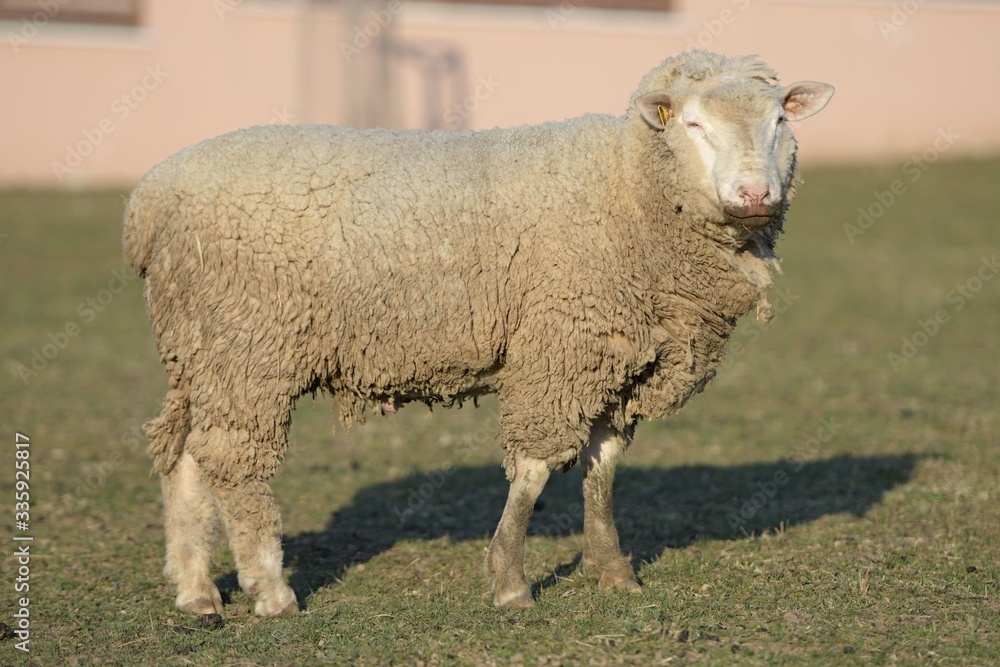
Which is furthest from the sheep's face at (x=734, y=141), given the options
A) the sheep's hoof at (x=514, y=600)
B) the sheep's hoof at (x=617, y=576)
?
the sheep's hoof at (x=514, y=600)

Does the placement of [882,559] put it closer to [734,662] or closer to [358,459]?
[734,662]

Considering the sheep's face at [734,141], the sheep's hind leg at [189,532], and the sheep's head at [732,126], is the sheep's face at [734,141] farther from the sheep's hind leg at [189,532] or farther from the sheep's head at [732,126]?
the sheep's hind leg at [189,532]

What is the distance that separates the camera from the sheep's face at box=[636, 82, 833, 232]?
4.71m

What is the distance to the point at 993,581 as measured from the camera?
534 centimetres

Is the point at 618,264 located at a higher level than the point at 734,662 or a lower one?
higher

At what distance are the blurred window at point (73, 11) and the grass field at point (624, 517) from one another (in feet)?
25.2

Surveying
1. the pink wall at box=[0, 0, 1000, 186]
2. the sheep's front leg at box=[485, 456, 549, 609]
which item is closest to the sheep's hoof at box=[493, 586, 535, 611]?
the sheep's front leg at box=[485, 456, 549, 609]

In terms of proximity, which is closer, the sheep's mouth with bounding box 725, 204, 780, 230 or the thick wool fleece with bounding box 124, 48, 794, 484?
the sheep's mouth with bounding box 725, 204, 780, 230

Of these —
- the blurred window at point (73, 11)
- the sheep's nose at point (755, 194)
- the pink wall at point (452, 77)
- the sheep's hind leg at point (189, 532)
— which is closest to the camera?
the sheep's nose at point (755, 194)

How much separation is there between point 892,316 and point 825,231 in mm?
4087

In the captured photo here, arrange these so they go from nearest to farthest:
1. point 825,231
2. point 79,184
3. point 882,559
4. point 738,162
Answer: point 738,162, point 882,559, point 825,231, point 79,184

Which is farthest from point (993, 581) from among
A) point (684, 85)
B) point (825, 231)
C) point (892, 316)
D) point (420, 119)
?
point (420, 119)

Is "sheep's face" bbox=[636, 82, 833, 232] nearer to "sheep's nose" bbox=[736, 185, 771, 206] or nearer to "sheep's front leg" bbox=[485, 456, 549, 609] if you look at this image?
"sheep's nose" bbox=[736, 185, 771, 206]

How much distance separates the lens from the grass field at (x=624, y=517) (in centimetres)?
477
